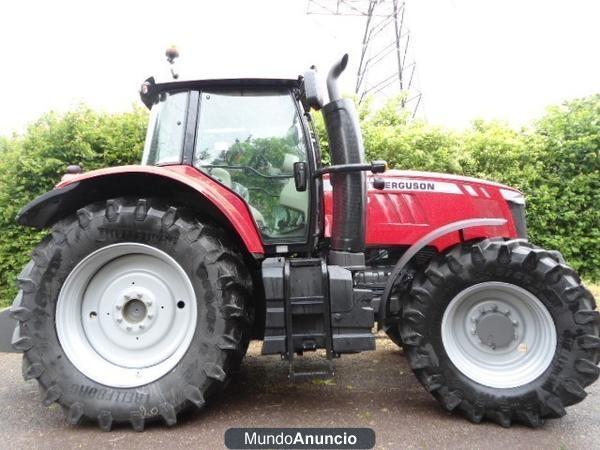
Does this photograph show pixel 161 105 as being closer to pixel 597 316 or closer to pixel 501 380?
pixel 501 380

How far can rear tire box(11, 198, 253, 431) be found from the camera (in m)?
2.80

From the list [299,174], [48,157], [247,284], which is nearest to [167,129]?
[299,174]

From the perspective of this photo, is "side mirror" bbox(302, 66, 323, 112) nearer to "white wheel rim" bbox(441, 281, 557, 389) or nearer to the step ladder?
the step ladder

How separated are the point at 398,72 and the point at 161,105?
8.78 meters

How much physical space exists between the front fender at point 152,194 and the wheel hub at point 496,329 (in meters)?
1.40

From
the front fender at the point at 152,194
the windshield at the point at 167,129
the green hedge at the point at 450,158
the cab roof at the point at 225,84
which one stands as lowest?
the front fender at the point at 152,194

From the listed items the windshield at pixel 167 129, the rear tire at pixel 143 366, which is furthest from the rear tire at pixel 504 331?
the windshield at pixel 167 129

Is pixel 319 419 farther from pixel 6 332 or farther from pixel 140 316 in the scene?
pixel 6 332

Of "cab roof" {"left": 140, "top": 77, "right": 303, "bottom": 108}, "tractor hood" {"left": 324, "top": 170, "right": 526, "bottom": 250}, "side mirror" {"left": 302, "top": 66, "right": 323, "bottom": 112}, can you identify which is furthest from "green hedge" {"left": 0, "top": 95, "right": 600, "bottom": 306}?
"side mirror" {"left": 302, "top": 66, "right": 323, "bottom": 112}

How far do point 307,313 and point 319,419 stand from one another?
23.9 inches

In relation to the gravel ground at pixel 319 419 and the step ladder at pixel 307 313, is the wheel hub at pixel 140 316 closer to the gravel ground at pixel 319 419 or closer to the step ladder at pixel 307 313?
the gravel ground at pixel 319 419

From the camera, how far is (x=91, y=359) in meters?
2.98

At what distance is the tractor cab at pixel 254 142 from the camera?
3.20m

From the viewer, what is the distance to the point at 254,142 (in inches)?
127
